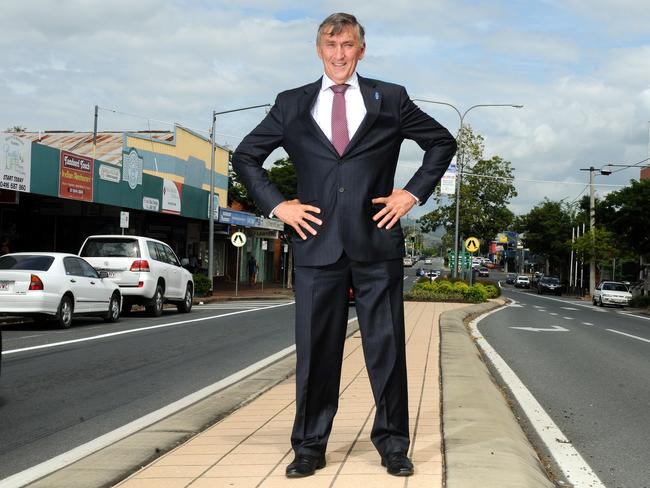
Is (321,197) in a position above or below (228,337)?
above

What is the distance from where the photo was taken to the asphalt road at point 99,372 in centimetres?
661

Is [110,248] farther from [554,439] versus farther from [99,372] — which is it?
[554,439]

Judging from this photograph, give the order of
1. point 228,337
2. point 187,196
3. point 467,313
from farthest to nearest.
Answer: point 187,196 → point 467,313 → point 228,337

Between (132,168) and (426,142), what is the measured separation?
26217 mm

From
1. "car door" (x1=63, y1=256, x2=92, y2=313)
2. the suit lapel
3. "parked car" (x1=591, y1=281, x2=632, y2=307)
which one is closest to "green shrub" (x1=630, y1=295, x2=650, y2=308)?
"parked car" (x1=591, y1=281, x2=632, y2=307)

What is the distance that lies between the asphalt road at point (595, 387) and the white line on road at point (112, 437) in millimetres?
3241

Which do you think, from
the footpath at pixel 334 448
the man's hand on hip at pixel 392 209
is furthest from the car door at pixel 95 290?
the man's hand on hip at pixel 392 209

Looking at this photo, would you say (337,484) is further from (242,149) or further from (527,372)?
(527,372)

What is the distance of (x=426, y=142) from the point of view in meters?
4.32

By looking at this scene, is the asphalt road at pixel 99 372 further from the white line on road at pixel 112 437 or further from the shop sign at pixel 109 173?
the shop sign at pixel 109 173

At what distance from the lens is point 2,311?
14961 millimetres

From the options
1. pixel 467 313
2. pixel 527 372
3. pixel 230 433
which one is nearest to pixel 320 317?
pixel 230 433

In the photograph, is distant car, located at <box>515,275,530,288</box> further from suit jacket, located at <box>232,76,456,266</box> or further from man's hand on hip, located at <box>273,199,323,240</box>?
man's hand on hip, located at <box>273,199,323,240</box>

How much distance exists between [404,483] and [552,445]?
8.35 feet
